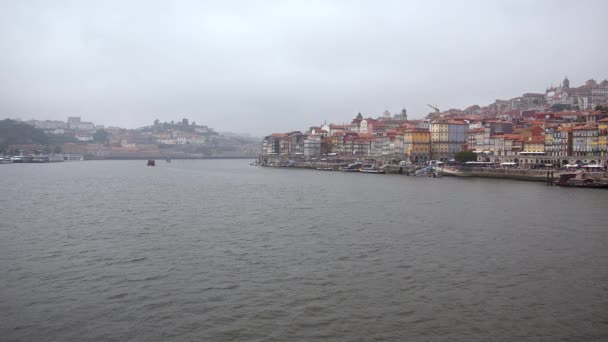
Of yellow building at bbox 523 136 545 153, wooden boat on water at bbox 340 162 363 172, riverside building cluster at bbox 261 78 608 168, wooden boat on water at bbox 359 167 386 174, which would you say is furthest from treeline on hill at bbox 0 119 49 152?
yellow building at bbox 523 136 545 153

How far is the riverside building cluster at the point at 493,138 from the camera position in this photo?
4933 centimetres

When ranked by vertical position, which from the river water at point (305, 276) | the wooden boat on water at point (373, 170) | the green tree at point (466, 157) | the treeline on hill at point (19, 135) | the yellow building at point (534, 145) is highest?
the treeline on hill at point (19, 135)

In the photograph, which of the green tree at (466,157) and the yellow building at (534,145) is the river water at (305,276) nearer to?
the yellow building at (534,145)

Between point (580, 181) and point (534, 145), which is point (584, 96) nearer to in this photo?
point (534, 145)

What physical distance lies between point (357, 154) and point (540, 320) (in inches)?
2854

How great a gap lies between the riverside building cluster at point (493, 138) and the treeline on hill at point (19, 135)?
66.4m

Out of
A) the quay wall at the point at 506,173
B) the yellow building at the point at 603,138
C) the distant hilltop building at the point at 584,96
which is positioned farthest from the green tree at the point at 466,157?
the distant hilltop building at the point at 584,96

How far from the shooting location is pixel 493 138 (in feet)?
196

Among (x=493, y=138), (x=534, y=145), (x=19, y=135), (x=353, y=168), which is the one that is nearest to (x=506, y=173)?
(x=534, y=145)

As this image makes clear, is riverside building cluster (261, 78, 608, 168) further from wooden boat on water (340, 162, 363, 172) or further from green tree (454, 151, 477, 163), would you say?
wooden boat on water (340, 162, 363, 172)

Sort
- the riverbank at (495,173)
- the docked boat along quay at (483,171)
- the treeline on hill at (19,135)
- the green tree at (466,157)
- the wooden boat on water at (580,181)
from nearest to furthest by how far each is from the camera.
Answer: the wooden boat on water at (580,181) → the docked boat along quay at (483,171) → the riverbank at (495,173) → the green tree at (466,157) → the treeline on hill at (19,135)

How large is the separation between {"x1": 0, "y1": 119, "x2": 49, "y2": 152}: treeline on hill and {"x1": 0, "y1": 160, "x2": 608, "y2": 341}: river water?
126 metres

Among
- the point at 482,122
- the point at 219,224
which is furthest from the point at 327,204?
the point at 482,122

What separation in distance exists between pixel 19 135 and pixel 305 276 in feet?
474
